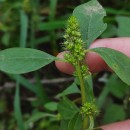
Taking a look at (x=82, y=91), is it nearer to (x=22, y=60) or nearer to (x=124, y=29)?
(x=22, y=60)

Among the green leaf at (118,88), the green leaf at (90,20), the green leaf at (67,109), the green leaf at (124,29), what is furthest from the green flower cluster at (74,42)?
the green leaf at (118,88)

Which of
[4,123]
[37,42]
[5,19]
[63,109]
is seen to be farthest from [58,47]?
[63,109]

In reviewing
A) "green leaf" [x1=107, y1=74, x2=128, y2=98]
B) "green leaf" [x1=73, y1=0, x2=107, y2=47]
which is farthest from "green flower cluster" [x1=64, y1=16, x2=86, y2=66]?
"green leaf" [x1=107, y1=74, x2=128, y2=98]

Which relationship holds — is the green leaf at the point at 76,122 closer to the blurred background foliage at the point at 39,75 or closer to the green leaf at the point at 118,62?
the green leaf at the point at 118,62

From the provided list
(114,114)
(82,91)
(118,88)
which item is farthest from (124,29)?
(82,91)

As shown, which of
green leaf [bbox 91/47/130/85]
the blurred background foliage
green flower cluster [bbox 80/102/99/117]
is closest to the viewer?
green leaf [bbox 91/47/130/85]

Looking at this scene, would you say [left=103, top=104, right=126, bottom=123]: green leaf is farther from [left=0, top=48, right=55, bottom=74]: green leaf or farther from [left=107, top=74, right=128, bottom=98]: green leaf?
[left=0, top=48, right=55, bottom=74]: green leaf

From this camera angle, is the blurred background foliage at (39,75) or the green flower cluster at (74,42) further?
the blurred background foliage at (39,75)
